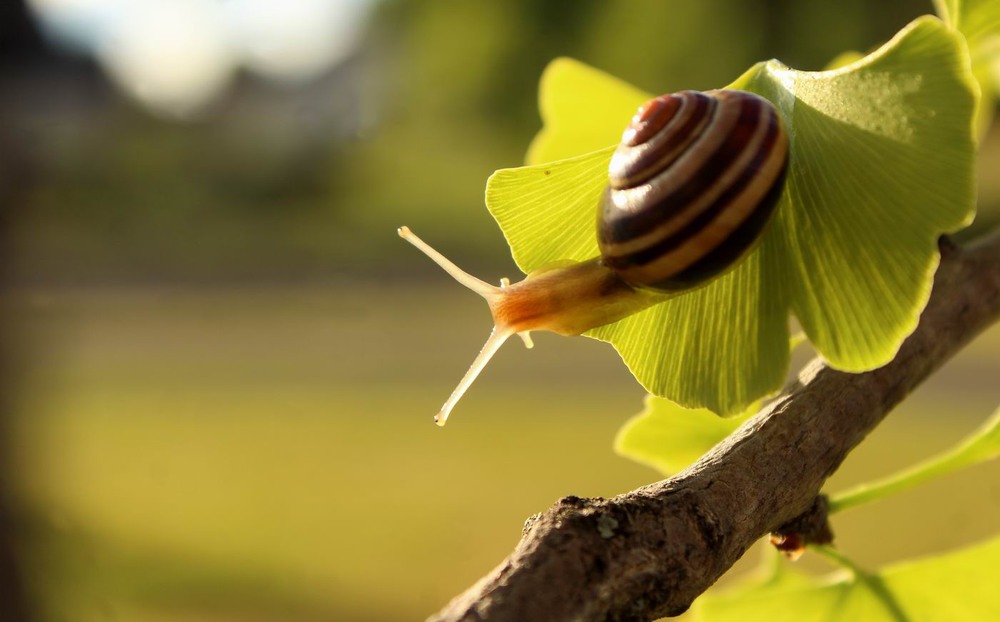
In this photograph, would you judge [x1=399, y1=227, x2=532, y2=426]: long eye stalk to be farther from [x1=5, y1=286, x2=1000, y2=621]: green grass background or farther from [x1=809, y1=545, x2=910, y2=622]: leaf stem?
[x1=5, y1=286, x2=1000, y2=621]: green grass background

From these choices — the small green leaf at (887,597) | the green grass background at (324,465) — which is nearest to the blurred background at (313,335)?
the green grass background at (324,465)

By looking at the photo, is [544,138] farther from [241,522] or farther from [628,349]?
[241,522]

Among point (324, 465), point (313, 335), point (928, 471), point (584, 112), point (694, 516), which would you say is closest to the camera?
point (694, 516)

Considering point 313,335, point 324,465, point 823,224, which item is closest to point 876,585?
point 823,224

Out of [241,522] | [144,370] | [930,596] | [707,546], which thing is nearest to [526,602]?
[707,546]

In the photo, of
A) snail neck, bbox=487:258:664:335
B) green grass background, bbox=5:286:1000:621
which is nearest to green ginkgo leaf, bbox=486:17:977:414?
snail neck, bbox=487:258:664:335

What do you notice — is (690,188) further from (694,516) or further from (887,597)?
(887,597)

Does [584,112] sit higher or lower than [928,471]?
higher
